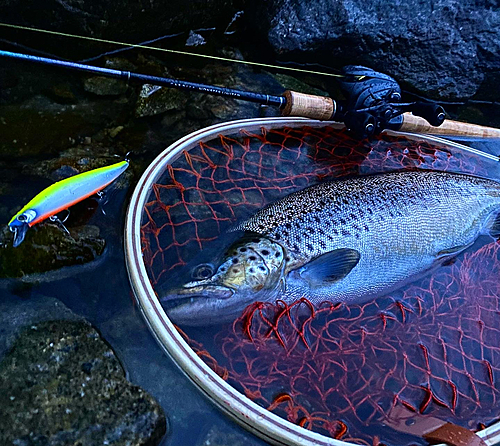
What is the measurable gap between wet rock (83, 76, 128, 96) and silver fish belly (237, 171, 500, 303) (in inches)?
70.1

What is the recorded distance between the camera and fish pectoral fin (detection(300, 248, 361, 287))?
8.05 feet

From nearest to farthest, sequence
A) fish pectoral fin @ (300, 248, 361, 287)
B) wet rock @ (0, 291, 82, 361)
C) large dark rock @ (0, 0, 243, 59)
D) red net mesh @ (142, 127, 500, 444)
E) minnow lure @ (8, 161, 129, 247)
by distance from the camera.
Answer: minnow lure @ (8, 161, 129, 247), wet rock @ (0, 291, 82, 361), red net mesh @ (142, 127, 500, 444), fish pectoral fin @ (300, 248, 361, 287), large dark rock @ (0, 0, 243, 59)

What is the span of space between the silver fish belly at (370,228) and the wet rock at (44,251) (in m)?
0.92

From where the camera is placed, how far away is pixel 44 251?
230 cm

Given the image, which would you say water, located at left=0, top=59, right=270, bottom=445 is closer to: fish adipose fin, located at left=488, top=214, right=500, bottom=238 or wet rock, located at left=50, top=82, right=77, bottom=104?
wet rock, located at left=50, top=82, right=77, bottom=104

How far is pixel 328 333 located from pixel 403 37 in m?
3.19

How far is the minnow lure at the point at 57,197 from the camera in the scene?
6.29ft

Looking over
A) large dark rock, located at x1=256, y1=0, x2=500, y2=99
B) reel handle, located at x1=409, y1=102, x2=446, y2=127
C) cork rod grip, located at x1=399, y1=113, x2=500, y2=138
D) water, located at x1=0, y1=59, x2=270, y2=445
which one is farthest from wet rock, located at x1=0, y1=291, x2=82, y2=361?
large dark rock, located at x1=256, y1=0, x2=500, y2=99

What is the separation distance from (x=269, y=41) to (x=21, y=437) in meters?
3.75

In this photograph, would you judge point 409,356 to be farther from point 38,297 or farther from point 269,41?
point 269,41

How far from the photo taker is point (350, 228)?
260 centimetres

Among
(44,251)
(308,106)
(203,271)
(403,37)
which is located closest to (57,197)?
(44,251)

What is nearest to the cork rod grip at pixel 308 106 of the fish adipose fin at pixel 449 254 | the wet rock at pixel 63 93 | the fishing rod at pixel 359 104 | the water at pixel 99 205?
the fishing rod at pixel 359 104

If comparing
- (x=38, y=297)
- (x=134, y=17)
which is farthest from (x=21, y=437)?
(x=134, y=17)
